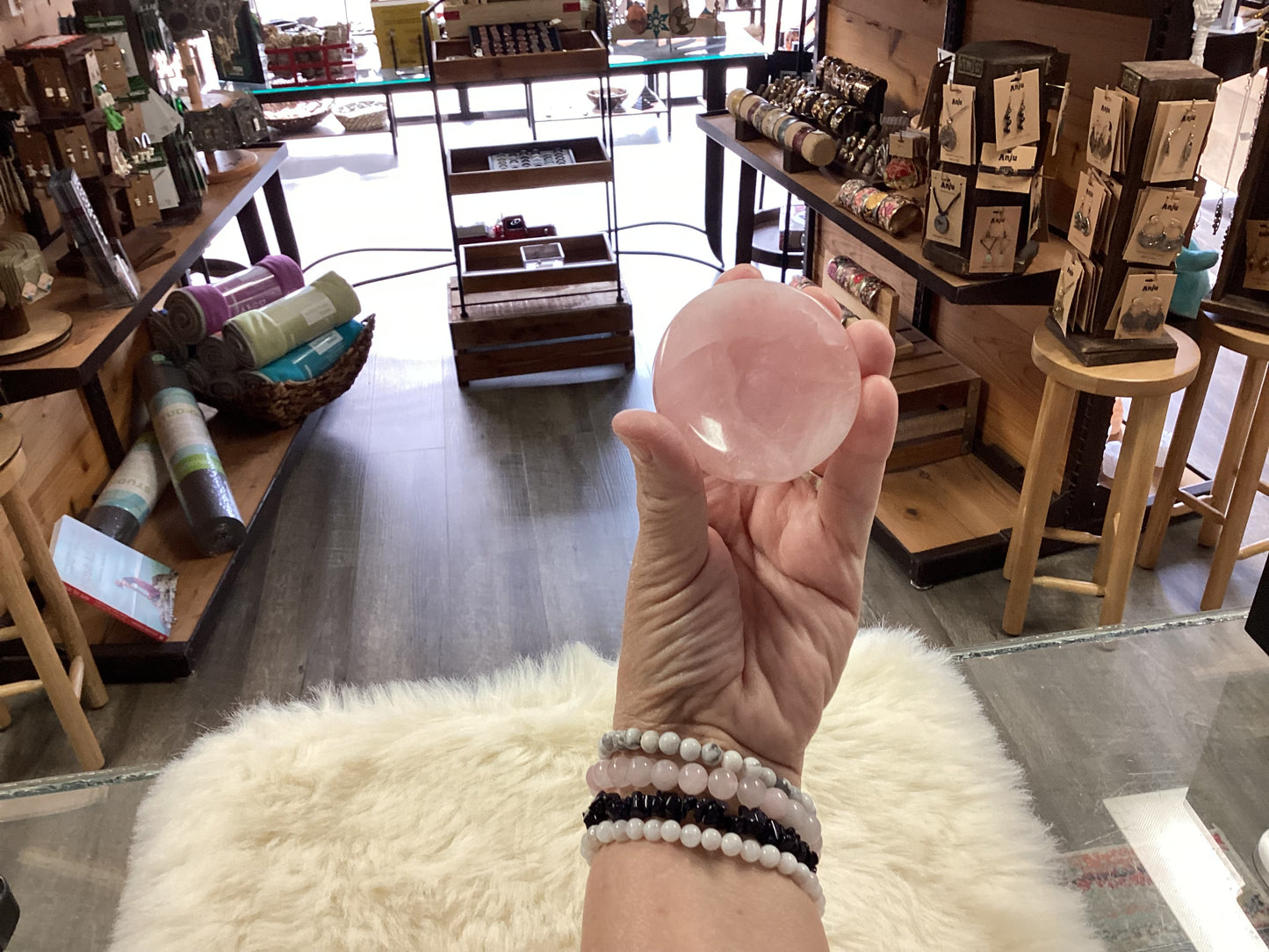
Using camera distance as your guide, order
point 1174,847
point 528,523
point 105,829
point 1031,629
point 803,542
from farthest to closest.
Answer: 1. point 528,523
2. point 1031,629
3. point 105,829
4. point 1174,847
5. point 803,542

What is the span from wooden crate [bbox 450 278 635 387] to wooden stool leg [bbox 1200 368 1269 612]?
6.44 feet

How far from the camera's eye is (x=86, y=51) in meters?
2.19

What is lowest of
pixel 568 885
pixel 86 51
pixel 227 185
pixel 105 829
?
pixel 568 885

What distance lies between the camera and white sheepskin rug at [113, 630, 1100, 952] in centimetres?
116

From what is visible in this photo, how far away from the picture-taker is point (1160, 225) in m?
1.62

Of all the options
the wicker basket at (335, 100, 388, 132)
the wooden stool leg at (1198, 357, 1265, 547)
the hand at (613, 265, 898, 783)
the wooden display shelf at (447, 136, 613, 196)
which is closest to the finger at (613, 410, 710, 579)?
the hand at (613, 265, 898, 783)

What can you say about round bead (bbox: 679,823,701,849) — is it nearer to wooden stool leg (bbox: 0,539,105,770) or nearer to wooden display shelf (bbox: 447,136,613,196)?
wooden stool leg (bbox: 0,539,105,770)

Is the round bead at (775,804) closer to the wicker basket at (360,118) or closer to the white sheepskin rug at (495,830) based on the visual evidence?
the white sheepskin rug at (495,830)

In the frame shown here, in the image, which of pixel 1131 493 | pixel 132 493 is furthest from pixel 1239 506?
pixel 132 493

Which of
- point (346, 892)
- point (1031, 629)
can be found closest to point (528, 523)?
point (1031, 629)

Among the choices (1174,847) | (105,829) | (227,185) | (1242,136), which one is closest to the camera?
(1174,847)

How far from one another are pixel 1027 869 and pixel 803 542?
0.61 meters

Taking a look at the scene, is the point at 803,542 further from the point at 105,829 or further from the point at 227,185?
the point at 227,185

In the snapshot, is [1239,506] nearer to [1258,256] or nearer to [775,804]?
[1258,256]
